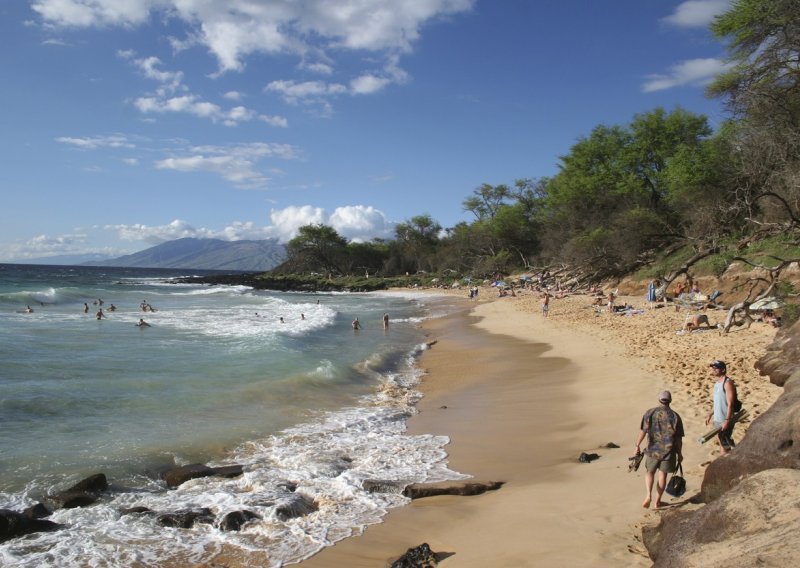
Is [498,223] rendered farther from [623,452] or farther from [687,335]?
[623,452]

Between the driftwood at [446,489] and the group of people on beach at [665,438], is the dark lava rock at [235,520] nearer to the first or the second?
the driftwood at [446,489]

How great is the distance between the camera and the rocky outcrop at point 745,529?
3.10m

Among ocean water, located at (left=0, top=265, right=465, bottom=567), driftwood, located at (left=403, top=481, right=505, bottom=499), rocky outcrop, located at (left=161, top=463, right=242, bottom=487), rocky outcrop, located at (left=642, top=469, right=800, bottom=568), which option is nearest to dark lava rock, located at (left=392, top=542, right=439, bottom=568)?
ocean water, located at (left=0, top=265, right=465, bottom=567)

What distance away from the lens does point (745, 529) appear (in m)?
3.53

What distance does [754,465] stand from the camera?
466 cm

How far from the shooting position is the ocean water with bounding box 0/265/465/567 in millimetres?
6383

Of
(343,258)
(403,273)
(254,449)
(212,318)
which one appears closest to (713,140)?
(212,318)

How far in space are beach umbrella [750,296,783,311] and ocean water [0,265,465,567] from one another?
11.0 m

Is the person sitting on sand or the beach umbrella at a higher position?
the beach umbrella

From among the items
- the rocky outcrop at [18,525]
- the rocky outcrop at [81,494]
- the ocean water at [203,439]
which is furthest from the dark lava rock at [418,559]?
the rocky outcrop at [81,494]

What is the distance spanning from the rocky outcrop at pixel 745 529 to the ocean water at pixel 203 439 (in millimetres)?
3951

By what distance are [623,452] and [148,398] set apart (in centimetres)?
1093

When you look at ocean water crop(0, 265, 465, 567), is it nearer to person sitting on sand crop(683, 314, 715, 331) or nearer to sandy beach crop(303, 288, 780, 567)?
sandy beach crop(303, 288, 780, 567)

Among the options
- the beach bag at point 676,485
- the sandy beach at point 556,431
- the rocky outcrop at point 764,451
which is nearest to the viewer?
the rocky outcrop at point 764,451
